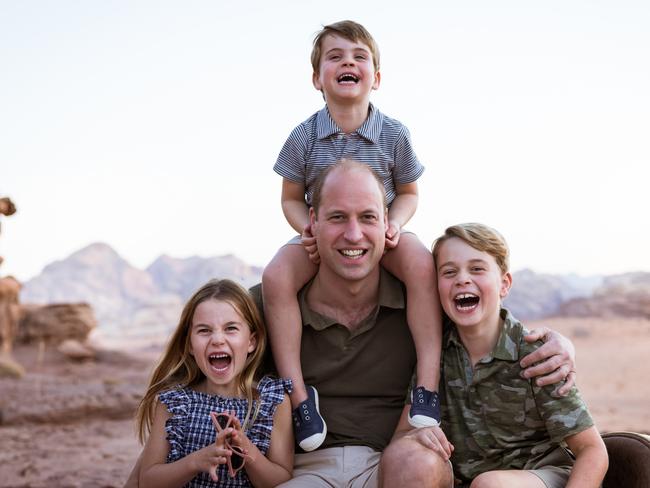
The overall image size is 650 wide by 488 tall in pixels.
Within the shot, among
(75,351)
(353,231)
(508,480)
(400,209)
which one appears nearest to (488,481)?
(508,480)

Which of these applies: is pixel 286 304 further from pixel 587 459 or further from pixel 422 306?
pixel 587 459

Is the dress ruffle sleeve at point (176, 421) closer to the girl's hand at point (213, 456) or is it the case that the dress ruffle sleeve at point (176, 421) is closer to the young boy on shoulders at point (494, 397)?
the girl's hand at point (213, 456)

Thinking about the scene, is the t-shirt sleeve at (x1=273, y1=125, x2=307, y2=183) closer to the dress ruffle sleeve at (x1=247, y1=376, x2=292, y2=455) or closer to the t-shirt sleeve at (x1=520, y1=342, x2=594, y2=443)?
the dress ruffle sleeve at (x1=247, y1=376, x2=292, y2=455)

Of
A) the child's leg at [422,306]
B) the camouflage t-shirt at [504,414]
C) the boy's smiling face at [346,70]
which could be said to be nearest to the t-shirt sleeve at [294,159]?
the boy's smiling face at [346,70]

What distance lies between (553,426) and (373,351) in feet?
2.98

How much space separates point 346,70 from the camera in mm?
3875

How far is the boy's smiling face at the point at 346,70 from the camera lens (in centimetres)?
388

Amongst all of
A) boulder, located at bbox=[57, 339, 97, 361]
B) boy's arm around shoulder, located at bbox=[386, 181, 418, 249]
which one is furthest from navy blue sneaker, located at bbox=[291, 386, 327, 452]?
boulder, located at bbox=[57, 339, 97, 361]

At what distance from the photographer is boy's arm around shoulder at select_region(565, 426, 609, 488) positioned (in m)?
2.78

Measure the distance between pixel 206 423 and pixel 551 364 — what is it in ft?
4.73

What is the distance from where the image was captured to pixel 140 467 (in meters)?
3.24

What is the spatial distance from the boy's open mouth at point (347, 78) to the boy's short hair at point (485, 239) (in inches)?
43.6

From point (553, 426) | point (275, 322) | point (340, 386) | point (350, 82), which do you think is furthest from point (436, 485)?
point (350, 82)

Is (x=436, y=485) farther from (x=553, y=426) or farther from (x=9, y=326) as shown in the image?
(x=9, y=326)
